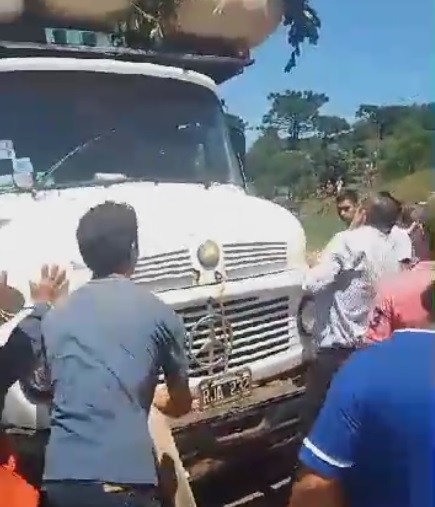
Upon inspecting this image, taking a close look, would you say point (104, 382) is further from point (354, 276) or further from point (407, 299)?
point (354, 276)

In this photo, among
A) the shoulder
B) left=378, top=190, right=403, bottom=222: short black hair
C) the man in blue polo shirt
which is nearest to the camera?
the man in blue polo shirt

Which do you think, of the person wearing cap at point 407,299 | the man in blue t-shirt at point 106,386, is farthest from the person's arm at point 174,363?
the person wearing cap at point 407,299

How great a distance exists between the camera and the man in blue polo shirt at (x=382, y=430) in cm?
155

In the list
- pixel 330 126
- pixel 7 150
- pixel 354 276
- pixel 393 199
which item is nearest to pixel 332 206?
pixel 393 199

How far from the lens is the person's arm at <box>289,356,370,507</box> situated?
158 cm

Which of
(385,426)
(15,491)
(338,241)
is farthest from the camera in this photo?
(338,241)

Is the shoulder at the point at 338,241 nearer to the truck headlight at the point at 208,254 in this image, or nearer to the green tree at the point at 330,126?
the truck headlight at the point at 208,254

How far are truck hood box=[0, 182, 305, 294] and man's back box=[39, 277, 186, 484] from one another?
0.48 m

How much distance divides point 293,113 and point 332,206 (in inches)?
13.1

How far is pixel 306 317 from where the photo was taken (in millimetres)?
3617

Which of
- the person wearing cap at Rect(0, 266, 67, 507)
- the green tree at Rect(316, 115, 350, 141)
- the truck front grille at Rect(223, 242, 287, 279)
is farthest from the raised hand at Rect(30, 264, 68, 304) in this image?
the green tree at Rect(316, 115, 350, 141)

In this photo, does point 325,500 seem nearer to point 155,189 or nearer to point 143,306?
point 143,306

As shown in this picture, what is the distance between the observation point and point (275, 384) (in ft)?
11.4

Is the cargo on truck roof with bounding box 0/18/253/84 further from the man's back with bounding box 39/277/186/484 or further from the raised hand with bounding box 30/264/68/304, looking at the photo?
the man's back with bounding box 39/277/186/484
